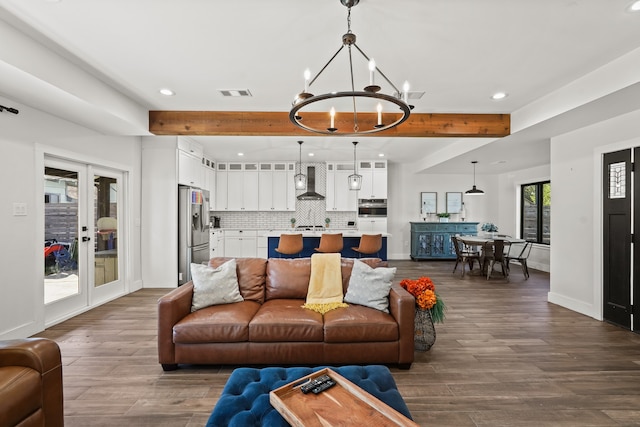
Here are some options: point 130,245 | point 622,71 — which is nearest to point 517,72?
point 622,71

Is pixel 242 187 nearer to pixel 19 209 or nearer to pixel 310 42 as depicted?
pixel 19 209

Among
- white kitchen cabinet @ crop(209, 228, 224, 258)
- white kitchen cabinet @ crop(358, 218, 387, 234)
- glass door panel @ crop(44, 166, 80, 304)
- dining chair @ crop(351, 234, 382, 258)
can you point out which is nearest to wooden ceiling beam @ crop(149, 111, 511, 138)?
glass door panel @ crop(44, 166, 80, 304)

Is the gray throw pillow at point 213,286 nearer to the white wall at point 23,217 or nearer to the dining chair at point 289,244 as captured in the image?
the white wall at point 23,217

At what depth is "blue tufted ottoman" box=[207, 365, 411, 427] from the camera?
51.9 inches

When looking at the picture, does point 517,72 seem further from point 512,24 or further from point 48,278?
point 48,278

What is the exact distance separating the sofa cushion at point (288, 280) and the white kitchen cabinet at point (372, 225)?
4630mm

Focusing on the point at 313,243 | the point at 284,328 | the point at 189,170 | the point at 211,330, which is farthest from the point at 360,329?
the point at 189,170

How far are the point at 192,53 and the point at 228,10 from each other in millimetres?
776

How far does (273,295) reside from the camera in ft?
9.96

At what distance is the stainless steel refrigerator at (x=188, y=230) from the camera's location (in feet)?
16.8

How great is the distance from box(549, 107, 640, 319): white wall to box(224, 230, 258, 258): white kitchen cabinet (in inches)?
231

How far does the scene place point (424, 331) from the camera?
110 inches

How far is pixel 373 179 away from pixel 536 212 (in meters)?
4.23

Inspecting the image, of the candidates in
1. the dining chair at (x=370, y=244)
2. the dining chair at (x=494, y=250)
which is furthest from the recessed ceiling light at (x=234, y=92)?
the dining chair at (x=494, y=250)
